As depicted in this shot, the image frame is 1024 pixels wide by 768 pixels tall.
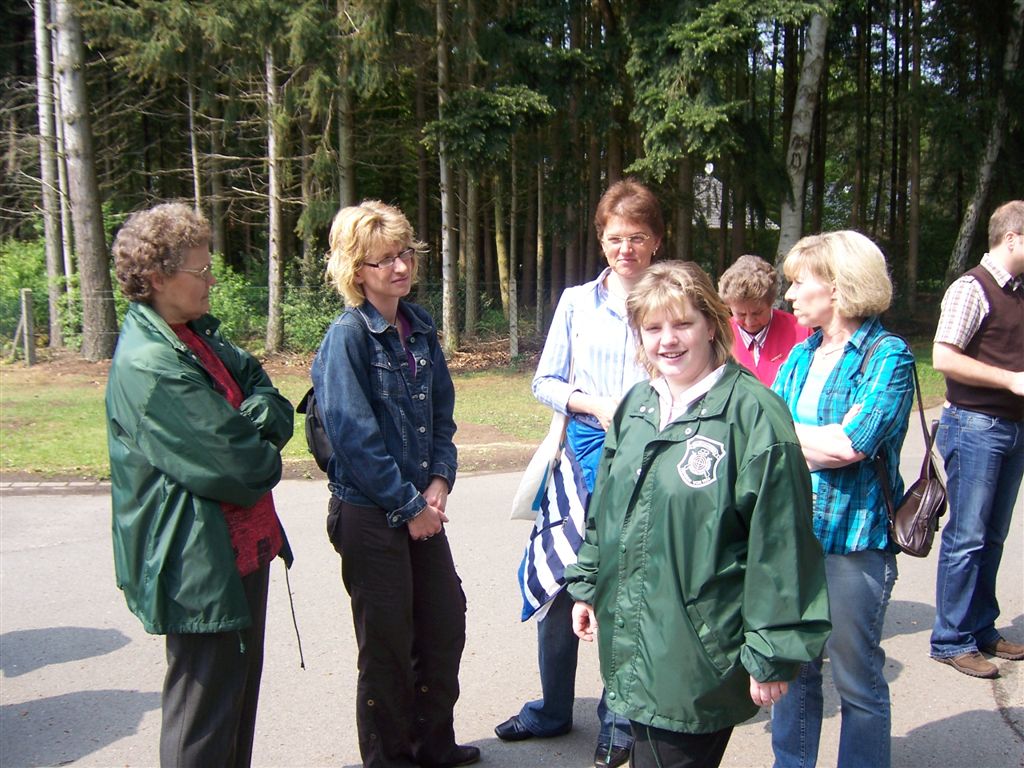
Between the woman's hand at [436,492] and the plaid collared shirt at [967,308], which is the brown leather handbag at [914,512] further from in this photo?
the woman's hand at [436,492]

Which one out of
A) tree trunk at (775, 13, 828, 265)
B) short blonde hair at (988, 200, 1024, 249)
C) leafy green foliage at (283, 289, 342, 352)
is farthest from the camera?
leafy green foliage at (283, 289, 342, 352)

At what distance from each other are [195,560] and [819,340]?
2.14 metres

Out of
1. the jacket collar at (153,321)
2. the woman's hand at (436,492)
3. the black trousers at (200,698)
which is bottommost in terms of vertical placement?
the black trousers at (200,698)

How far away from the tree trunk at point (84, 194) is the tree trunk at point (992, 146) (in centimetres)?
1783

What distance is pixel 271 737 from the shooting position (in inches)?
145

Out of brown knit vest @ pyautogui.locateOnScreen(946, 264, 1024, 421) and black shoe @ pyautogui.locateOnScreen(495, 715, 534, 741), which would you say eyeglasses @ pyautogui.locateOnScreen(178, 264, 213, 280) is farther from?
brown knit vest @ pyautogui.locateOnScreen(946, 264, 1024, 421)

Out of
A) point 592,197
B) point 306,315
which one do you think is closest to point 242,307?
point 306,315

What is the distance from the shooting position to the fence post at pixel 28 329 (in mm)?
16219

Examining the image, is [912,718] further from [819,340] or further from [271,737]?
[271,737]

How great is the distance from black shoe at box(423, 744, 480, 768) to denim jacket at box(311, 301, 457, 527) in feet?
3.20

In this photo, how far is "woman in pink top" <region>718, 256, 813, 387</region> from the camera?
418 centimetres

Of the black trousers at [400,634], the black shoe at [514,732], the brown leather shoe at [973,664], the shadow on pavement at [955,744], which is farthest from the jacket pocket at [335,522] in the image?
the brown leather shoe at [973,664]

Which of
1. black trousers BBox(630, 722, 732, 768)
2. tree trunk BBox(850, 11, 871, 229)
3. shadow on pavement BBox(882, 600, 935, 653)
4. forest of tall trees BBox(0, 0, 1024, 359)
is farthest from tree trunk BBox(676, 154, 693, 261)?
black trousers BBox(630, 722, 732, 768)

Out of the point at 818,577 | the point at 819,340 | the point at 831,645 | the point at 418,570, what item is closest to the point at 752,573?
the point at 818,577
